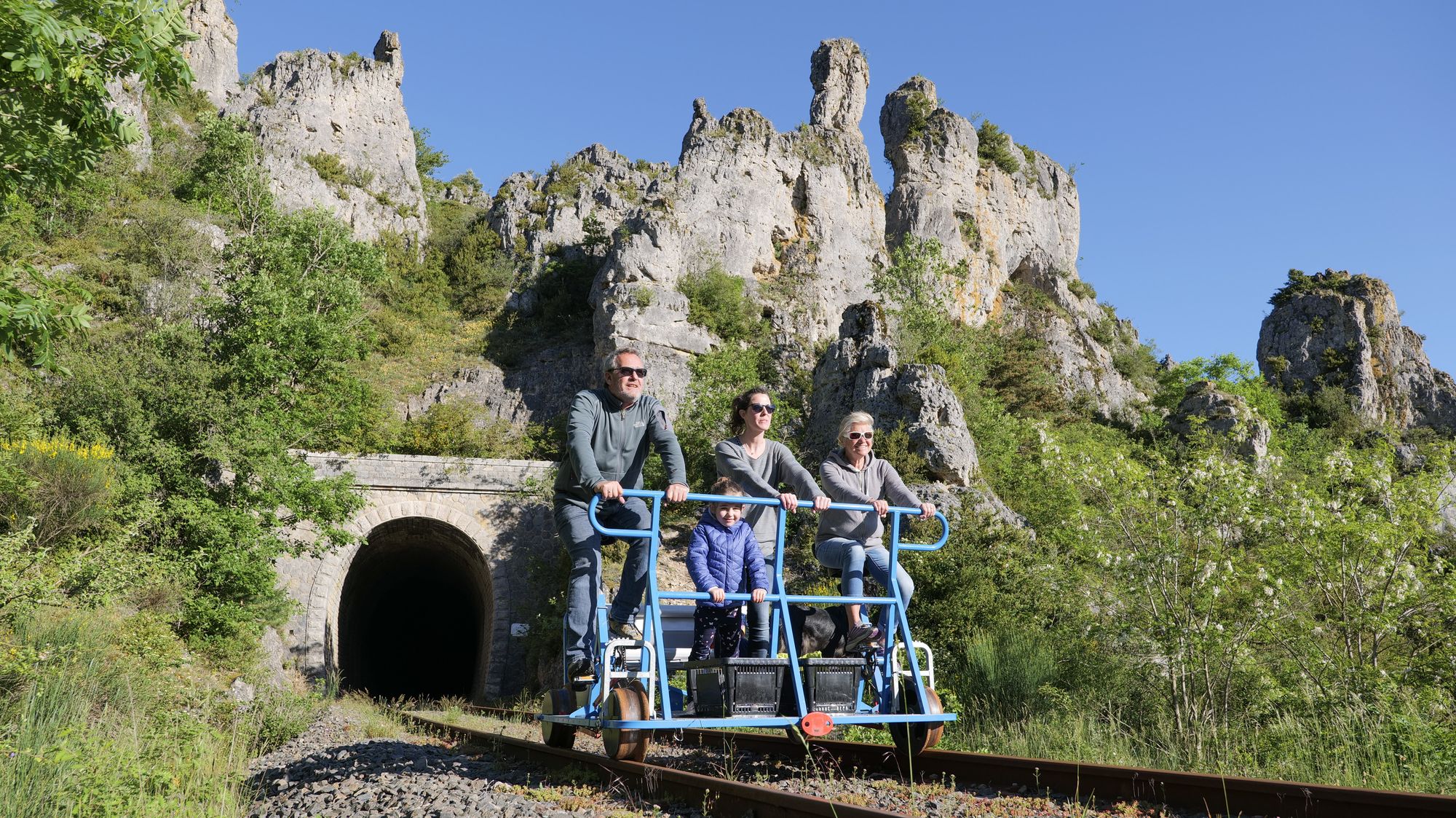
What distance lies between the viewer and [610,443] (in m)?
5.43

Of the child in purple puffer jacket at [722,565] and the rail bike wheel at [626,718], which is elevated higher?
the child in purple puffer jacket at [722,565]

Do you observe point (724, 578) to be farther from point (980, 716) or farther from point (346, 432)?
point (346, 432)

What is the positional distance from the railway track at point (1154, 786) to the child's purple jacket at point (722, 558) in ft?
3.78

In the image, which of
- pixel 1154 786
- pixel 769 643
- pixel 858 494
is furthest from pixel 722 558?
pixel 1154 786

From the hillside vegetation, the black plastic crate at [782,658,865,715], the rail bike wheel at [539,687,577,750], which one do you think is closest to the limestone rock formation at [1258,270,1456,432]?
the hillside vegetation

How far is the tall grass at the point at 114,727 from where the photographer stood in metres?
4.46

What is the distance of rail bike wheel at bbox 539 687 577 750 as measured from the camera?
5363 millimetres

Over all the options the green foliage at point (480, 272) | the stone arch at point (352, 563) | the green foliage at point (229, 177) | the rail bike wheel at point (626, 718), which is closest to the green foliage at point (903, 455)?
the stone arch at point (352, 563)

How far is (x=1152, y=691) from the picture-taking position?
893 cm

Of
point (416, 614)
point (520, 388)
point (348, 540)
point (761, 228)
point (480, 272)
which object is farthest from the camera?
point (761, 228)

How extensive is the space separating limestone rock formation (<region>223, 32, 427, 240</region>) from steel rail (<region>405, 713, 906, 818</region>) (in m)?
42.0

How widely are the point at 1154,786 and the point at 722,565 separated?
8.16 feet

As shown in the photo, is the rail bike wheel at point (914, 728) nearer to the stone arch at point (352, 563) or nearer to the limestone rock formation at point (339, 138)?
the stone arch at point (352, 563)

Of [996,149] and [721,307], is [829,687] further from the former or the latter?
[996,149]
